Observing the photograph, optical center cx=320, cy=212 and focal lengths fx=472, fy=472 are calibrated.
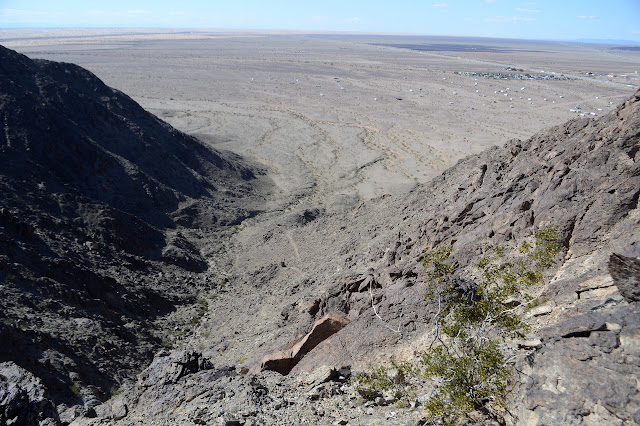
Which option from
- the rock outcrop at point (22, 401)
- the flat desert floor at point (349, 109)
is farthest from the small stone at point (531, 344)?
the flat desert floor at point (349, 109)

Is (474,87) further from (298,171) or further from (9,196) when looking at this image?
(9,196)

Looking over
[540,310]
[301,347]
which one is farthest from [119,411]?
[540,310]

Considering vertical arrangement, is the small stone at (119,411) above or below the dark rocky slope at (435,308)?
below

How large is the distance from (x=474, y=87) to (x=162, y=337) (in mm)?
96101

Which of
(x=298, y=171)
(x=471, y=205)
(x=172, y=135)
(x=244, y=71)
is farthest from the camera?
(x=244, y=71)

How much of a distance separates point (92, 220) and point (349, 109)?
5580 cm

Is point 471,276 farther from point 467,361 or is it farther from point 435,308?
point 467,361

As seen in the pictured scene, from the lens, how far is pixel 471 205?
51.9 ft

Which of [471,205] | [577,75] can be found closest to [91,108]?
[471,205]

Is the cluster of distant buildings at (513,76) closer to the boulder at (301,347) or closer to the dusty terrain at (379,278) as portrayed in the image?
the dusty terrain at (379,278)

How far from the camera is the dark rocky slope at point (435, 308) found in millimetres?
6219

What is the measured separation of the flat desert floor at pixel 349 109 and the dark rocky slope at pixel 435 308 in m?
14.2

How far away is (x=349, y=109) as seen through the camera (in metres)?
72.4

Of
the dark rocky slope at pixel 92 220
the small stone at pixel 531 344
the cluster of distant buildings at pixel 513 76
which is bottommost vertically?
the dark rocky slope at pixel 92 220
